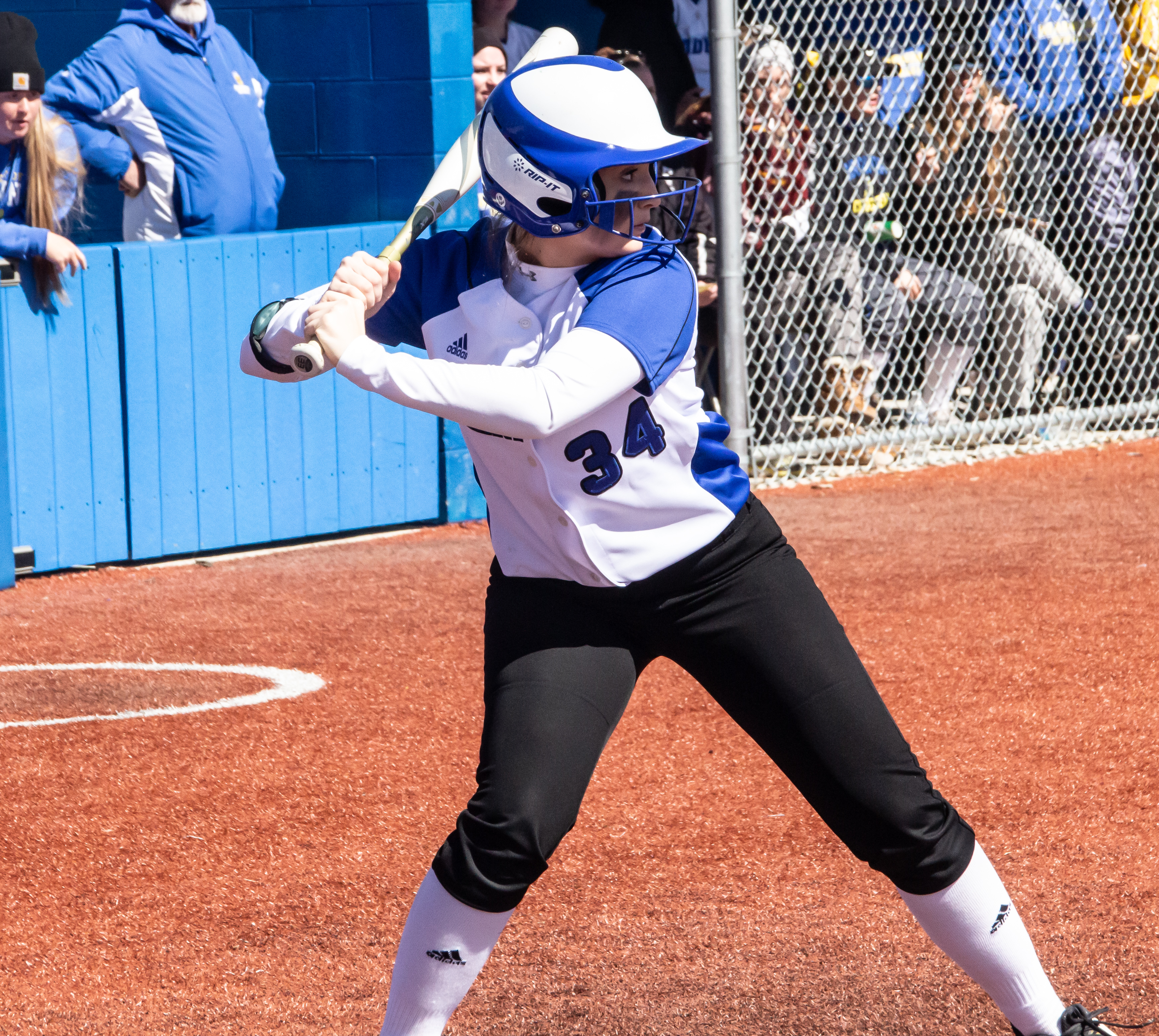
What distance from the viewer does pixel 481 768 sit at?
8.90ft

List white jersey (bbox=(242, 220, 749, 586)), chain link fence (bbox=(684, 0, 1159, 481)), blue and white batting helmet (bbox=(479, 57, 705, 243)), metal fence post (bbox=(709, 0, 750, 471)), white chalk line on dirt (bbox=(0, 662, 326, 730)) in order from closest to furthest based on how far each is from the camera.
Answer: white jersey (bbox=(242, 220, 749, 586)) < blue and white batting helmet (bbox=(479, 57, 705, 243)) < white chalk line on dirt (bbox=(0, 662, 326, 730)) < metal fence post (bbox=(709, 0, 750, 471)) < chain link fence (bbox=(684, 0, 1159, 481))

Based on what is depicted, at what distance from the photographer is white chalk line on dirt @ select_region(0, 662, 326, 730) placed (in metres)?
5.09

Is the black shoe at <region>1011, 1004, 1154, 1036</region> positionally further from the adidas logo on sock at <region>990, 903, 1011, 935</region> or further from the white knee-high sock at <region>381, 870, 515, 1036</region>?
Result: the white knee-high sock at <region>381, 870, 515, 1036</region>

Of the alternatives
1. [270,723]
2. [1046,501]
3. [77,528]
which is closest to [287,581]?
[77,528]

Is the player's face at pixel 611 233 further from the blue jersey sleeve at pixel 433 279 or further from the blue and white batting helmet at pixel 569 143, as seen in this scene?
the blue jersey sleeve at pixel 433 279

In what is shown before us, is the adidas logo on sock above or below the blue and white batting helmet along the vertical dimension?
below

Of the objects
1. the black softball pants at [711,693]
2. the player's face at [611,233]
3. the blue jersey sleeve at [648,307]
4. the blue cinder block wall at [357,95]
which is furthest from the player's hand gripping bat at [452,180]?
the blue cinder block wall at [357,95]

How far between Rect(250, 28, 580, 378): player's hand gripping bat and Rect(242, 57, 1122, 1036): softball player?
130 mm

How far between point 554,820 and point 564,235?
0.92m

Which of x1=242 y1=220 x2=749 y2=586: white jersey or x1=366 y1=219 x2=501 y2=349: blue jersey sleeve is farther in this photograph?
x1=366 y1=219 x2=501 y2=349: blue jersey sleeve

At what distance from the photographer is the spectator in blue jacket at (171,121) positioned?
7.34 metres

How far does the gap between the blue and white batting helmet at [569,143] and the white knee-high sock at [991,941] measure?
3.77 feet

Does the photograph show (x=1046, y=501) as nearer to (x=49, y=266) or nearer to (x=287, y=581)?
(x=287, y=581)

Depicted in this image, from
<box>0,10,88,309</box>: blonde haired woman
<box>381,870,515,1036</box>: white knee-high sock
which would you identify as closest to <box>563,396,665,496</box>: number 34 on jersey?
<box>381,870,515,1036</box>: white knee-high sock
